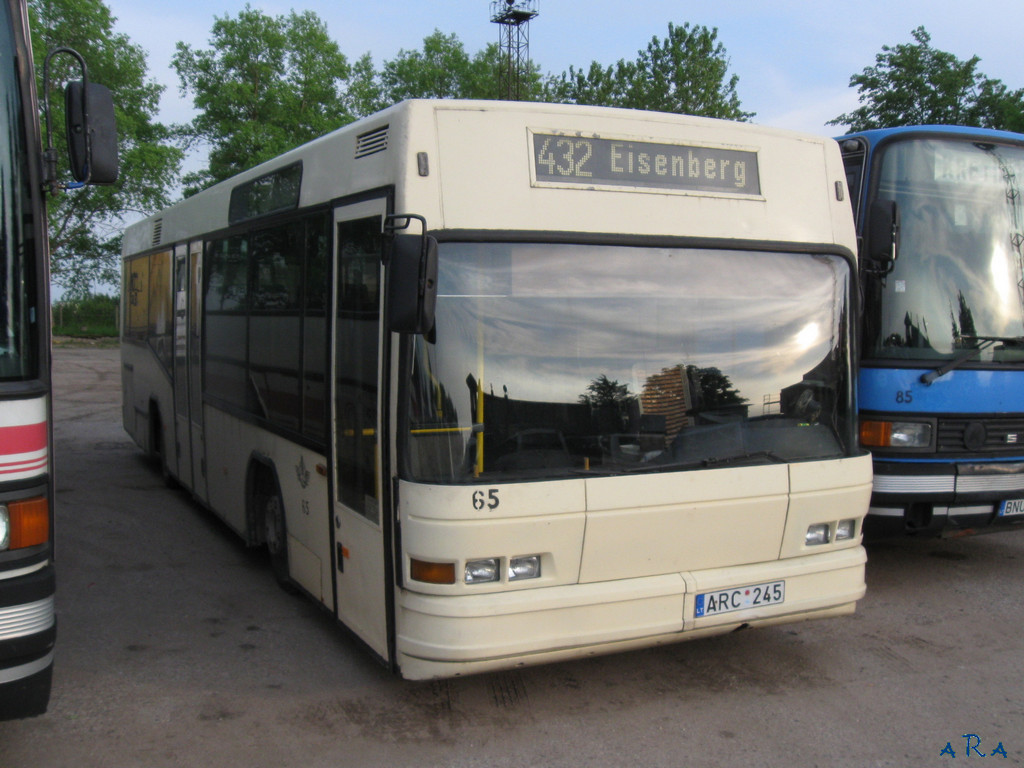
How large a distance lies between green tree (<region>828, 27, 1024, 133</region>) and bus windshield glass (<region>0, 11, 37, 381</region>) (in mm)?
22870

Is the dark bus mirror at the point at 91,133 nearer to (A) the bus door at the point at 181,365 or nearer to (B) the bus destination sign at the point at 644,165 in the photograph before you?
(B) the bus destination sign at the point at 644,165

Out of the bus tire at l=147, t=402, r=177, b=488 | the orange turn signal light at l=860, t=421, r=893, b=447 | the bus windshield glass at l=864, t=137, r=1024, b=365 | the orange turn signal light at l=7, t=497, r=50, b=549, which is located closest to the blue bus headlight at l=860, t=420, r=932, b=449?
the orange turn signal light at l=860, t=421, r=893, b=447

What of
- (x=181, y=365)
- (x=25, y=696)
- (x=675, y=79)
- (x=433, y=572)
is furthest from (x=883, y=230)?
(x=675, y=79)

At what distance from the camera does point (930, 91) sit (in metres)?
22.9

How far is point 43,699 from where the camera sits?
3396 millimetres

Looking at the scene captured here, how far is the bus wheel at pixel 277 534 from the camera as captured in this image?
19.5 feet

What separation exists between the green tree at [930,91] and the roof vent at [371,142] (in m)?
21.3

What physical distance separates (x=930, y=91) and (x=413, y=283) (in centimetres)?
2292

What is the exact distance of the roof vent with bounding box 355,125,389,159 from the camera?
4.29m

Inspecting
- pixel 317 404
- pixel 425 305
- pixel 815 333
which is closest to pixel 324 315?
pixel 317 404

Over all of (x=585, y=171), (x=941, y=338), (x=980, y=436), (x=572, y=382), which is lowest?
(x=980, y=436)

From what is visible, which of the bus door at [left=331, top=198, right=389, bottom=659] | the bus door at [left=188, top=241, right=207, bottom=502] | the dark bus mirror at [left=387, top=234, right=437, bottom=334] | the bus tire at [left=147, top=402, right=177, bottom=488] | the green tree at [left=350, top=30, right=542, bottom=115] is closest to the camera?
the dark bus mirror at [left=387, top=234, right=437, bottom=334]

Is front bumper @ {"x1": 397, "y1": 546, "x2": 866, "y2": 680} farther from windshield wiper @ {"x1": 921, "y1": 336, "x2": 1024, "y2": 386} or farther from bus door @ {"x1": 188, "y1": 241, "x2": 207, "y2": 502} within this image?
bus door @ {"x1": 188, "y1": 241, "x2": 207, "y2": 502}

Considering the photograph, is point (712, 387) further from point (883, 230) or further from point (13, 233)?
point (13, 233)
